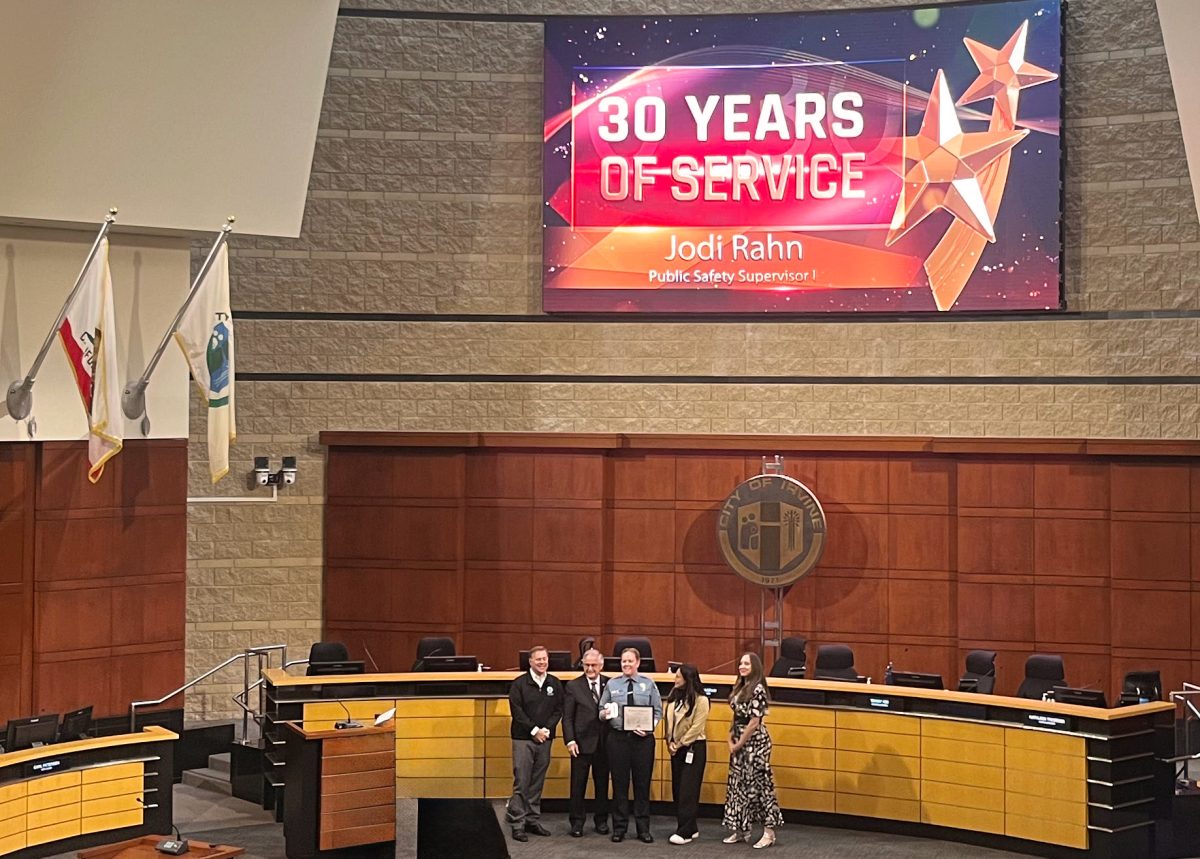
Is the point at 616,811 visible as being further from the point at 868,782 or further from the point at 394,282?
the point at 394,282

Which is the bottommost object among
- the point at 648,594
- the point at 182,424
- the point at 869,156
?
the point at 648,594

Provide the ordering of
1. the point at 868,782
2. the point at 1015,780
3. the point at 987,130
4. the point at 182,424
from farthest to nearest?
the point at 987,130 → the point at 182,424 → the point at 868,782 → the point at 1015,780

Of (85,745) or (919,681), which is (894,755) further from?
(85,745)

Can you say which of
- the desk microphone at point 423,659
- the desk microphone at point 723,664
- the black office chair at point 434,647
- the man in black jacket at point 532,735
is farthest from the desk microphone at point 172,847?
the desk microphone at point 723,664

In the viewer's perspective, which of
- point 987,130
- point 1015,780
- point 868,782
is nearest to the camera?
point 1015,780

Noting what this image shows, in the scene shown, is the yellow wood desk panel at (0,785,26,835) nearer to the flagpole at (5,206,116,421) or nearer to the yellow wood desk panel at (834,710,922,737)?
the flagpole at (5,206,116,421)

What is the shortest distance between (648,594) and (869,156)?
540cm

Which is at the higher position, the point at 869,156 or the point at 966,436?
the point at 869,156

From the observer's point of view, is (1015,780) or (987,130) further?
(987,130)

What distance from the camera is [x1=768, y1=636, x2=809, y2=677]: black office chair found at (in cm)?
1413

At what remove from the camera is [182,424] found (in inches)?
559

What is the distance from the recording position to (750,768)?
1156 centimetres

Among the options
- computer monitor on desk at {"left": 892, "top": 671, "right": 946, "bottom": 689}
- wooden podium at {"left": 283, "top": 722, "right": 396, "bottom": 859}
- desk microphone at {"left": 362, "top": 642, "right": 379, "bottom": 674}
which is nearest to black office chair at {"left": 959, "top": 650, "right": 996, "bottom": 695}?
computer monitor on desk at {"left": 892, "top": 671, "right": 946, "bottom": 689}

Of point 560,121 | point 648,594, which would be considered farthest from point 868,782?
point 560,121
